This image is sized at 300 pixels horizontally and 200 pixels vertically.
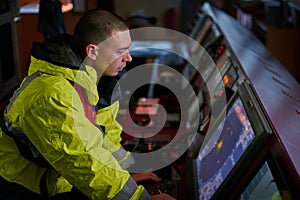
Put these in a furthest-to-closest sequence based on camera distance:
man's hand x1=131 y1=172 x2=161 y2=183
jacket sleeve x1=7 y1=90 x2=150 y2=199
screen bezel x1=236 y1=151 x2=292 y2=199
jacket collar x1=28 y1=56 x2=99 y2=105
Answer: man's hand x1=131 y1=172 x2=161 y2=183, jacket collar x1=28 y1=56 x2=99 y2=105, jacket sleeve x1=7 y1=90 x2=150 y2=199, screen bezel x1=236 y1=151 x2=292 y2=199

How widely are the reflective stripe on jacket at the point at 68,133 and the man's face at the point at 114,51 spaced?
81 mm

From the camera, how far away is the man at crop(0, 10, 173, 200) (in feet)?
5.45

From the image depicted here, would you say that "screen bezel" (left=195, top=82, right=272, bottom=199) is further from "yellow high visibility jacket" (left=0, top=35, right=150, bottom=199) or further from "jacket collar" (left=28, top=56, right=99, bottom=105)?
"jacket collar" (left=28, top=56, right=99, bottom=105)

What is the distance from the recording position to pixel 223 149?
2.21m

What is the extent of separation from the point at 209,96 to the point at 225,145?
38.0 inches

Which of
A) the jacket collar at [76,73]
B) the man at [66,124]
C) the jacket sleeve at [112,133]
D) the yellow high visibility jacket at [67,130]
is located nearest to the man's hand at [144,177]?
the jacket sleeve at [112,133]

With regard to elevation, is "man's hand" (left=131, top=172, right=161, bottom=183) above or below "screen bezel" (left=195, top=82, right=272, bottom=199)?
below

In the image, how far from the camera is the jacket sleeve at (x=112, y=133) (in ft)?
7.36

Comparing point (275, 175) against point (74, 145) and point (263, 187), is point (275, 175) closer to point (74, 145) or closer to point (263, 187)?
point (263, 187)

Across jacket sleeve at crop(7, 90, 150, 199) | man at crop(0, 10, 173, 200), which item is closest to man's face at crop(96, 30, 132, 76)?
man at crop(0, 10, 173, 200)

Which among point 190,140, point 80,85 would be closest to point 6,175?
point 80,85

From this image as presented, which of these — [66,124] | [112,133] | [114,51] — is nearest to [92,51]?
[114,51]

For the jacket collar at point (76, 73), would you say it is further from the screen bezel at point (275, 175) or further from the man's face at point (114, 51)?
the screen bezel at point (275, 175)

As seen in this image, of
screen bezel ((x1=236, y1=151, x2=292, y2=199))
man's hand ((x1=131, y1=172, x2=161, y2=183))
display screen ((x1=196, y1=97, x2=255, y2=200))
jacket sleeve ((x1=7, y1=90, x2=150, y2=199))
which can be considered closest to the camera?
screen bezel ((x1=236, y1=151, x2=292, y2=199))
